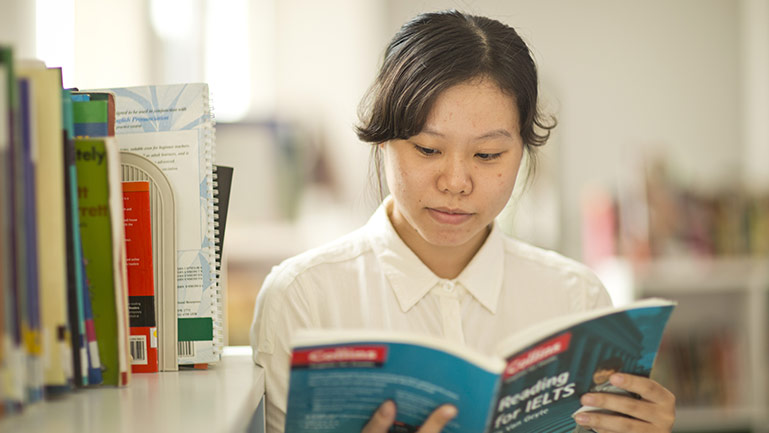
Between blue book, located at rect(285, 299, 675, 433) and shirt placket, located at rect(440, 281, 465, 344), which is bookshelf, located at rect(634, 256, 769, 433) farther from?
blue book, located at rect(285, 299, 675, 433)

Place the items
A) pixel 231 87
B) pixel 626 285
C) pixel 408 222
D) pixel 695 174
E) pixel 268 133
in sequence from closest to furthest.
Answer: pixel 408 222, pixel 626 285, pixel 268 133, pixel 231 87, pixel 695 174

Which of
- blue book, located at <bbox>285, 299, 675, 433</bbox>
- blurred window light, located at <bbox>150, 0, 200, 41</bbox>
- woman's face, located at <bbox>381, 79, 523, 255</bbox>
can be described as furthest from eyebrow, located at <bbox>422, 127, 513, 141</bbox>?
blurred window light, located at <bbox>150, 0, 200, 41</bbox>

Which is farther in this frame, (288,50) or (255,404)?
(288,50)

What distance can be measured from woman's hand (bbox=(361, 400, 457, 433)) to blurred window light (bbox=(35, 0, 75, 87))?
88 centimetres

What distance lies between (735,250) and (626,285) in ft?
1.49

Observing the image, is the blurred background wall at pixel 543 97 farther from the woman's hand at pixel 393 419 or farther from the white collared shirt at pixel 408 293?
the woman's hand at pixel 393 419

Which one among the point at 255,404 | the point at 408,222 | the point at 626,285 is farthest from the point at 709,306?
the point at 255,404

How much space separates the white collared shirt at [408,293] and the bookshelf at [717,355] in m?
1.74

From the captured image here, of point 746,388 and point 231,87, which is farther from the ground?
point 231,87

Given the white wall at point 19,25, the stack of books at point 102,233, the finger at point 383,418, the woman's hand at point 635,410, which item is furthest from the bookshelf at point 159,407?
the white wall at point 19,25

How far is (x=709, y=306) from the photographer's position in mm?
3203

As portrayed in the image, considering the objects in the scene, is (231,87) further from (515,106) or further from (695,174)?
(515,106)

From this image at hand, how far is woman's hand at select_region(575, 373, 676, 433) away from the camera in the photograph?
932 mm

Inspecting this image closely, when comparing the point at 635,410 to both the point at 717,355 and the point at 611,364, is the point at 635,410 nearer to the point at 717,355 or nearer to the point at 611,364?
the point at 611,364
